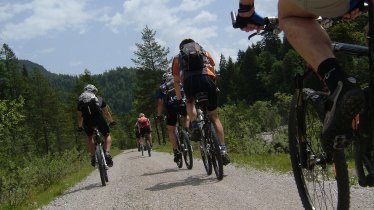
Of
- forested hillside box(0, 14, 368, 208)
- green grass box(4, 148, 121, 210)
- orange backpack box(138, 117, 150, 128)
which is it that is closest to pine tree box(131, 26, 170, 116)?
forested hillside box(0, 14, 368, 208)

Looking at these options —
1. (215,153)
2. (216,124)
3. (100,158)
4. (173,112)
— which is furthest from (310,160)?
(173,112)

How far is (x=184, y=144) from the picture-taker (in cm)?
944

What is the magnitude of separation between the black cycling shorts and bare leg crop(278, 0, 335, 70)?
4.34 metres

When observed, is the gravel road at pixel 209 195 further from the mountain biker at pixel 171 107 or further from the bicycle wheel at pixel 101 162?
the mountain biker at pixel 171 107

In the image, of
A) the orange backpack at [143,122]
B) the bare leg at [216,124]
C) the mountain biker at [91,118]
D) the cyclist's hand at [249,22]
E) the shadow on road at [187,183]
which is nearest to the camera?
the cyclist's hand at [249,22]

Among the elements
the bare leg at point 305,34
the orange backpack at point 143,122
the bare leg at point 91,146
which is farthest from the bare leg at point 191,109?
the orange backpack at point 143,122

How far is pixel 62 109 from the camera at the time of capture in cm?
7556

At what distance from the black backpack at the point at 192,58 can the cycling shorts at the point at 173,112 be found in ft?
8.70

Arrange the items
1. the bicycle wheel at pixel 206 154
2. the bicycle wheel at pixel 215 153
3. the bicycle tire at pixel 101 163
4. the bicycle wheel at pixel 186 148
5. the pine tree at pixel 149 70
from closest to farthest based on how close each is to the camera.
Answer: the bicycle wheel at pixel 215 153
the bicycle wheel at pixel 206 154
the bicycle tire at pixel 101 163
the bicycle wheel at pixel 186 148
the pine tree at pixel 149 70

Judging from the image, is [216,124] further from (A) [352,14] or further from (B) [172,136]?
(A) [352,14]

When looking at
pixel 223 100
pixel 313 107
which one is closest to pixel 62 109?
pixel 223 100

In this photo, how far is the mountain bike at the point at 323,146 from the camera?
188 centimetres

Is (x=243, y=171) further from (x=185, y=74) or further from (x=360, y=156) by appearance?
(x=360, y=156)

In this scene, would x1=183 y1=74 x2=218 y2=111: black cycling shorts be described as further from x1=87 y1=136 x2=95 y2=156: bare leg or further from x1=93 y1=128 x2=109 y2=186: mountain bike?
x1=87 y1=136 x2=95 y2=156: bare leg
